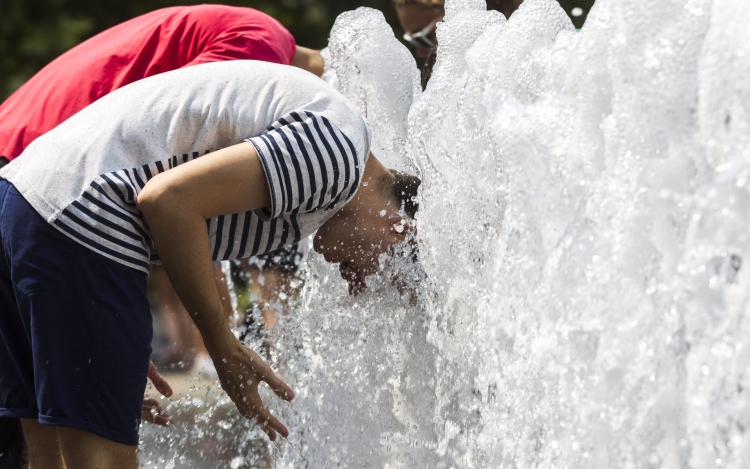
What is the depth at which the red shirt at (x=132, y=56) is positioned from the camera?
2369 millimetres

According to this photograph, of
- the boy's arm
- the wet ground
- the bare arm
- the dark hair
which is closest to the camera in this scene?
the boy's arm

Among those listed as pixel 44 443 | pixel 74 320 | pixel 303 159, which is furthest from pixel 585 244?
pixel 44 443

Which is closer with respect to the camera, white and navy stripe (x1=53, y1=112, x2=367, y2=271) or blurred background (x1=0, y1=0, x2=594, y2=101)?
white and navy stripe (x1=53, y1=112, x2=367, y2=271)

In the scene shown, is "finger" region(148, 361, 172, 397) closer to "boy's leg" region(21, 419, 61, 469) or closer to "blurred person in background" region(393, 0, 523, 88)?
"boy's leg" region(21, 419, 61, 469)

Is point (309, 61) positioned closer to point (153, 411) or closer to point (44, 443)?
point (153, 411)

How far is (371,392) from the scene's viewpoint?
8.23 ft

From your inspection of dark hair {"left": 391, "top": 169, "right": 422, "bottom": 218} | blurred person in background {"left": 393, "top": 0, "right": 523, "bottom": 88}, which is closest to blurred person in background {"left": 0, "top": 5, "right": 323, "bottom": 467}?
dark hair {"left": 391, "top": 169, "right": 422, "bottom": 218}

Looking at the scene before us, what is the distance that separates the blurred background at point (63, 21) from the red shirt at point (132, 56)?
4.38 m

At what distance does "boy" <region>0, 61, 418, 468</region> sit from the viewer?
5.66 feet

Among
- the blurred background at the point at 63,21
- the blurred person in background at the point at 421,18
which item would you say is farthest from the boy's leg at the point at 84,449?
the blurred background at the point at 63,21

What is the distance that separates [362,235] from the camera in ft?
7.18

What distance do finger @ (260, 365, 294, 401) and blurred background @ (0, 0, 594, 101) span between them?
5.48m

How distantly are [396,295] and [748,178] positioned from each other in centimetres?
127

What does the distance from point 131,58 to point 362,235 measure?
0.88 m
